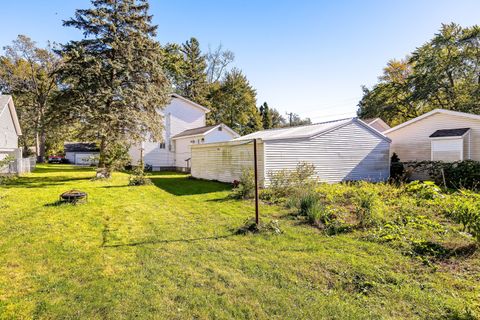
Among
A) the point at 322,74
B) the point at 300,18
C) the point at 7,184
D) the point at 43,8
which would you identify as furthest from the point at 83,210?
the point at 322,74

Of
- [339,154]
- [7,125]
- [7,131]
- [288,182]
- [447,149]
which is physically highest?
[7,125]

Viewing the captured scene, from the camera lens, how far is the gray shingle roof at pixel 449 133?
1539cm

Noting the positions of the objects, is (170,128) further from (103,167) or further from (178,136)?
(103,167)

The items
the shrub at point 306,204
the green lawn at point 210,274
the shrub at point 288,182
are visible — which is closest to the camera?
the green lawn at point 210,274

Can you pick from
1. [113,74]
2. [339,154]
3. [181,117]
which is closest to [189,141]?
[181,117]

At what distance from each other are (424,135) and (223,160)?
1289 centimetres

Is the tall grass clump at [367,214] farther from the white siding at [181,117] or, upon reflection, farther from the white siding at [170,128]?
the white siding at [181,117]

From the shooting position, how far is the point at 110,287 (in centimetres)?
407

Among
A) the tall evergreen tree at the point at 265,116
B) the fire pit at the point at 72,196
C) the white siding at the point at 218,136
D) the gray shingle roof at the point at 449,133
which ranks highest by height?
the tall evergreen tree at the point at 265,116

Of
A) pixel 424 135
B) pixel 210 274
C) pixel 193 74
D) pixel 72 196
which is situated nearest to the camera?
pixel 210 274

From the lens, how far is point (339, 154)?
15289 millimetres

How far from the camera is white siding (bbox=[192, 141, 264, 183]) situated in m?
13.5

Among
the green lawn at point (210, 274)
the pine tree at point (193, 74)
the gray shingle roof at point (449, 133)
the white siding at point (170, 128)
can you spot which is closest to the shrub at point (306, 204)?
the green lawn at point (210, 274)

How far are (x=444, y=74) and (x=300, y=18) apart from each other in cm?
2031
